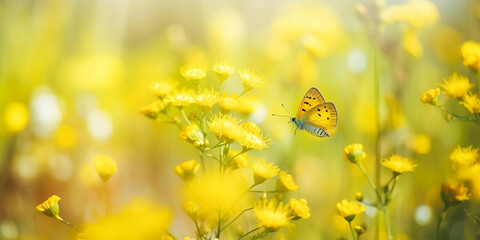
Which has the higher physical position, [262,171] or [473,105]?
[473,105]

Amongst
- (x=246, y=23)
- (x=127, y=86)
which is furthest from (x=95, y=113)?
(x=246, y=23)

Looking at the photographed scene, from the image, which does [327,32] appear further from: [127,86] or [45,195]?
[45,195]

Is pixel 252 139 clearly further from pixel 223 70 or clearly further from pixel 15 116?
pixel 15 116

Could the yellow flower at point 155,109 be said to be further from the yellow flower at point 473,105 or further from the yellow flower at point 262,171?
the yellow flower at point 473,105

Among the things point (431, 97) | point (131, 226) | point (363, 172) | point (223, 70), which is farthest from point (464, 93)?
point (131, 226)

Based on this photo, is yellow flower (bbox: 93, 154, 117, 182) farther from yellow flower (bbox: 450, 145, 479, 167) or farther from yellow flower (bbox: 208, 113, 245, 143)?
yellow flower (bbox: 450, 145, 479, 167)

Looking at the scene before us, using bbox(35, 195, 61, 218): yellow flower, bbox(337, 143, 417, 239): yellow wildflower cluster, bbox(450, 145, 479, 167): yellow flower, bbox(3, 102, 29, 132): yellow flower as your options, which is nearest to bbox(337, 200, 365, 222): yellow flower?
bbox(337, 143, 417, 239): yellow wildflower cluster
